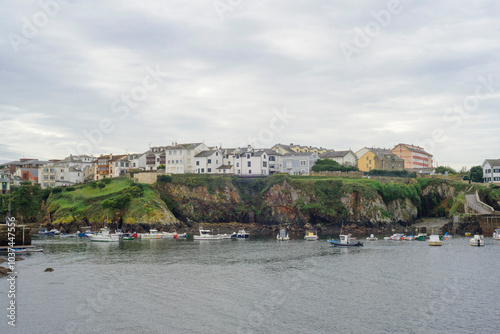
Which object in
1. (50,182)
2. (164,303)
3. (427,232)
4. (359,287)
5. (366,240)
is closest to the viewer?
(164,303)

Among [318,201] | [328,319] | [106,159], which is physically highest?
[106,159]

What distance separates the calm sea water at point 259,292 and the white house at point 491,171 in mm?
78247

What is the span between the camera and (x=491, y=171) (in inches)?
5930

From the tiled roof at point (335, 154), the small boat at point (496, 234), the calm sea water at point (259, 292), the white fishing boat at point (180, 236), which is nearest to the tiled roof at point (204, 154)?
the white fishing boat at point (180, 236)

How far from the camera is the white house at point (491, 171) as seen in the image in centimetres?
14950

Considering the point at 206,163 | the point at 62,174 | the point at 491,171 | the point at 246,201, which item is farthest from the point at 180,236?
the point at 491,171

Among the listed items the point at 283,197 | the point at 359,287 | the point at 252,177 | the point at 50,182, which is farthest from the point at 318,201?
the point at 50,182

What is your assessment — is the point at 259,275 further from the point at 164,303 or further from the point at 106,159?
the point at 106,159

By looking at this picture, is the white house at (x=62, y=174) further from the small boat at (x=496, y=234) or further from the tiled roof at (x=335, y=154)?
the small boat at (x=496, y=234)

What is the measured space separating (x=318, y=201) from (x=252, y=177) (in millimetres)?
26272

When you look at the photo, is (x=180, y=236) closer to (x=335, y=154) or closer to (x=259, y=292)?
(x=259, y=292)

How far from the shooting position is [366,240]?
10394 cm

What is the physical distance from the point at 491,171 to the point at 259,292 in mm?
128591

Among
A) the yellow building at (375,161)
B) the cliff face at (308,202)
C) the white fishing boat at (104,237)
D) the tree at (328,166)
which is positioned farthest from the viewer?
the yellow building at (375,161)
